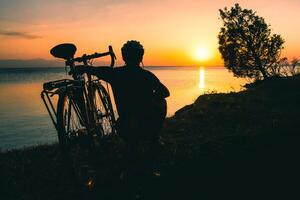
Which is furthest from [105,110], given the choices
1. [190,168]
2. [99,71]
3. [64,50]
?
[190,168]

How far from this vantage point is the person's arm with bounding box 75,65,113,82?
6.28 m

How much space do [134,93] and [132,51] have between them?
0.76 meters

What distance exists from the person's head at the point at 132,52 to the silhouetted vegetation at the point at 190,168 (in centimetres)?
200

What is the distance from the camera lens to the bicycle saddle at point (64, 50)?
6.22 metres

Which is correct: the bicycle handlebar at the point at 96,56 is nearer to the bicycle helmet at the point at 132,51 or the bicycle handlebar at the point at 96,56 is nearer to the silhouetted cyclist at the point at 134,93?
the silhouetted cyclist at the point at 134,93

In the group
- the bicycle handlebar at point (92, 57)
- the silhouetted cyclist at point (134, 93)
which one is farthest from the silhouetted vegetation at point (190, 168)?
the bicycle handlebar at point (92, 57)

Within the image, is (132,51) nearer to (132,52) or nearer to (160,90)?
(132,52)

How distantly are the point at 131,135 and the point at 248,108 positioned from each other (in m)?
9.21

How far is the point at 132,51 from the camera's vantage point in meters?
6.19

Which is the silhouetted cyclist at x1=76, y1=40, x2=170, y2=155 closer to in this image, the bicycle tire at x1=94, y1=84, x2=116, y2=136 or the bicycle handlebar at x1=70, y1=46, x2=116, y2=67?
the bicycle handlebar at x1=70, y1=46, x2=116, y2=67

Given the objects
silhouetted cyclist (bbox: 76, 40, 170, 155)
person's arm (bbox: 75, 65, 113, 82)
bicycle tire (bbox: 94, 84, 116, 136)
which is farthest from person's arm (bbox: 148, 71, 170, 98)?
bicycle tire (bbox: 94, 84, 116, 136)

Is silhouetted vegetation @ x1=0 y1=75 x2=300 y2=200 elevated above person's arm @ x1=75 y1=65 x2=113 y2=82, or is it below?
below

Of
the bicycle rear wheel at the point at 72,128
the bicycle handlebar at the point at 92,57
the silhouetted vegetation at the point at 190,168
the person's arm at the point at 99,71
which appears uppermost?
the bicycle handlebar at the point at 92,57

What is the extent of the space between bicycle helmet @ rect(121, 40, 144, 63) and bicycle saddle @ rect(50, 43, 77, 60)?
3.09 ft
